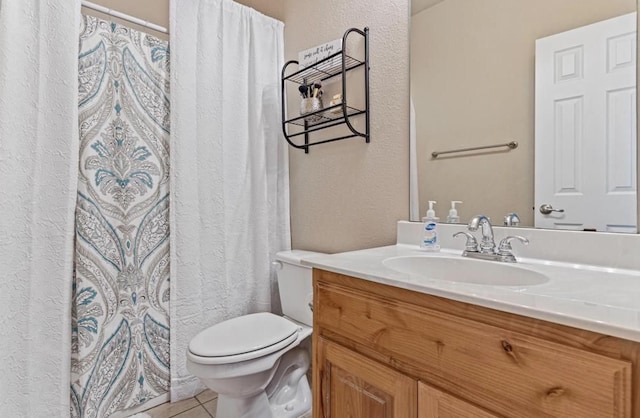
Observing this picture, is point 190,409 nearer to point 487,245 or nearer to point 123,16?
point 487,245

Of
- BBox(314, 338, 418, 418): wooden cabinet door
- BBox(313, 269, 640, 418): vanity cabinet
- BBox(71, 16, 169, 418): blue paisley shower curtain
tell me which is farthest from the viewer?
BBox(71, 16, 169, 418): blue paisley shower curtain

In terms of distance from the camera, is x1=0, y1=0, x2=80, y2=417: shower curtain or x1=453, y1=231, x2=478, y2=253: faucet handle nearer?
x1=453, y1=231, x2=478, y2=253: faucet handle

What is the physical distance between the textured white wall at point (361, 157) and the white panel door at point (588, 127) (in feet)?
1.63

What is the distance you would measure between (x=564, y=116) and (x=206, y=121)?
1.50m

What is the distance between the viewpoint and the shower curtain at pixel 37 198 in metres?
1.17

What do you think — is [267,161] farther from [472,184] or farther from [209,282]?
[472,184]

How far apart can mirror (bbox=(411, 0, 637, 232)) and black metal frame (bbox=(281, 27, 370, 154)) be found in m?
0.23

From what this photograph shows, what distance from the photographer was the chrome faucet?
3.19 ft

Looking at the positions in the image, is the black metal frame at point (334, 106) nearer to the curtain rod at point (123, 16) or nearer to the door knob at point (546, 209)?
the curtain rod at point (123, 16)

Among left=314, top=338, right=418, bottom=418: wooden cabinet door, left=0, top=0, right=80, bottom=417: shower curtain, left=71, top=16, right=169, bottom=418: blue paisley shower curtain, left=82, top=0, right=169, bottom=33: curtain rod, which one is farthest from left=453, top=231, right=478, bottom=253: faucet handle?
left=82, top=0, right=169, bottom=33: curtain rod

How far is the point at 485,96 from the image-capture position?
45.2 inches

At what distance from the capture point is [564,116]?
971mm

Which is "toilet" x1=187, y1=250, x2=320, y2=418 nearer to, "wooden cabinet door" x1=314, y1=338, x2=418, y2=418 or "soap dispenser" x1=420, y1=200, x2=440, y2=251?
"wooden cabinet door" x1=314, y1=338, x2=418, y2=418

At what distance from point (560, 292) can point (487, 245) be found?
0.39 meters
